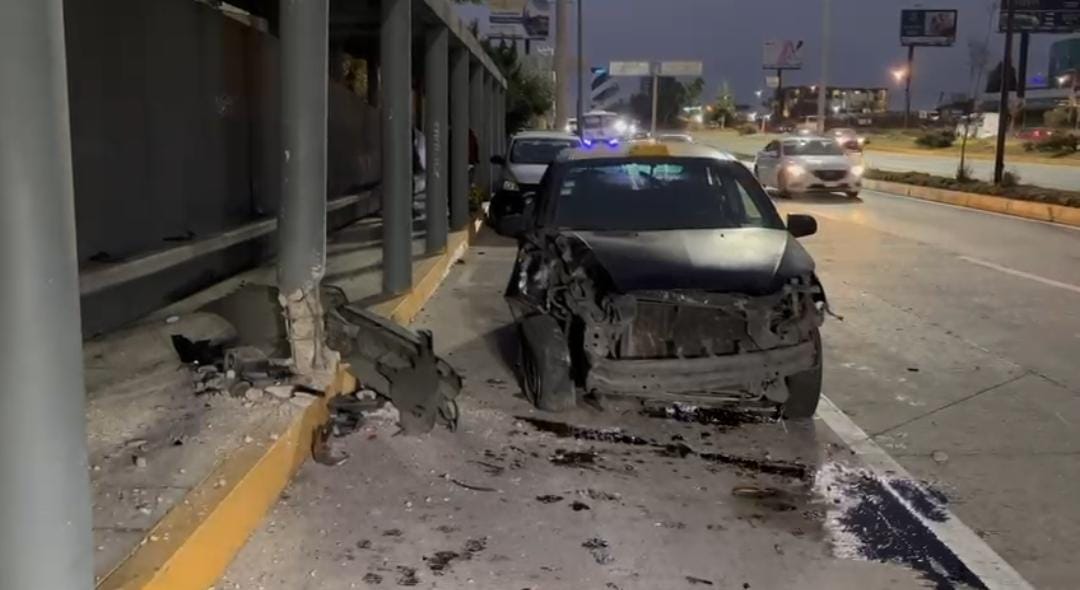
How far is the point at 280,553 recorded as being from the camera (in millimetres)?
4320

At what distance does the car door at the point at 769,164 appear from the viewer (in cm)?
2817

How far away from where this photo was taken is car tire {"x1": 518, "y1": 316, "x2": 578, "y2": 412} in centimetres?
626

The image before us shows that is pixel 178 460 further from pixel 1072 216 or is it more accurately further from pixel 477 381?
pixel 1072 216

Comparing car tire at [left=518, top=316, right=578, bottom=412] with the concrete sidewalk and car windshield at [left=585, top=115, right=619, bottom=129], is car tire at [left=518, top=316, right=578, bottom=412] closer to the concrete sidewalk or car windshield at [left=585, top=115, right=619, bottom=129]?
the concrete sidewalk

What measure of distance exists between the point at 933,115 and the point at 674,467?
113853 mm

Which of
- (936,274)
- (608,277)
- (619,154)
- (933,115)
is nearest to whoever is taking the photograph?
(608,277)

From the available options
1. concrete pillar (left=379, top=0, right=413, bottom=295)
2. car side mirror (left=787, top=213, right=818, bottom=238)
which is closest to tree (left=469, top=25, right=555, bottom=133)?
concrete pillar (left=379, top=0, right=413, bottom=295)

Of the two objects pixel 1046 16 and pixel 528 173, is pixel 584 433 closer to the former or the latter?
pixel 528 173

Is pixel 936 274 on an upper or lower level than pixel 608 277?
lower

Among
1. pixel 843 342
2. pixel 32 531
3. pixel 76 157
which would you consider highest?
pixel 76 157

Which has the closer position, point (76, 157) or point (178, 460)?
point (178, 460)

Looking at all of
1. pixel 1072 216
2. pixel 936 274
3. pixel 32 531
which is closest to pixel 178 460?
Answer: pixel 32 531

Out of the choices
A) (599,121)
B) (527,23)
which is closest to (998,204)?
(599,121)

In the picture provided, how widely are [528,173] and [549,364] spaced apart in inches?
480
